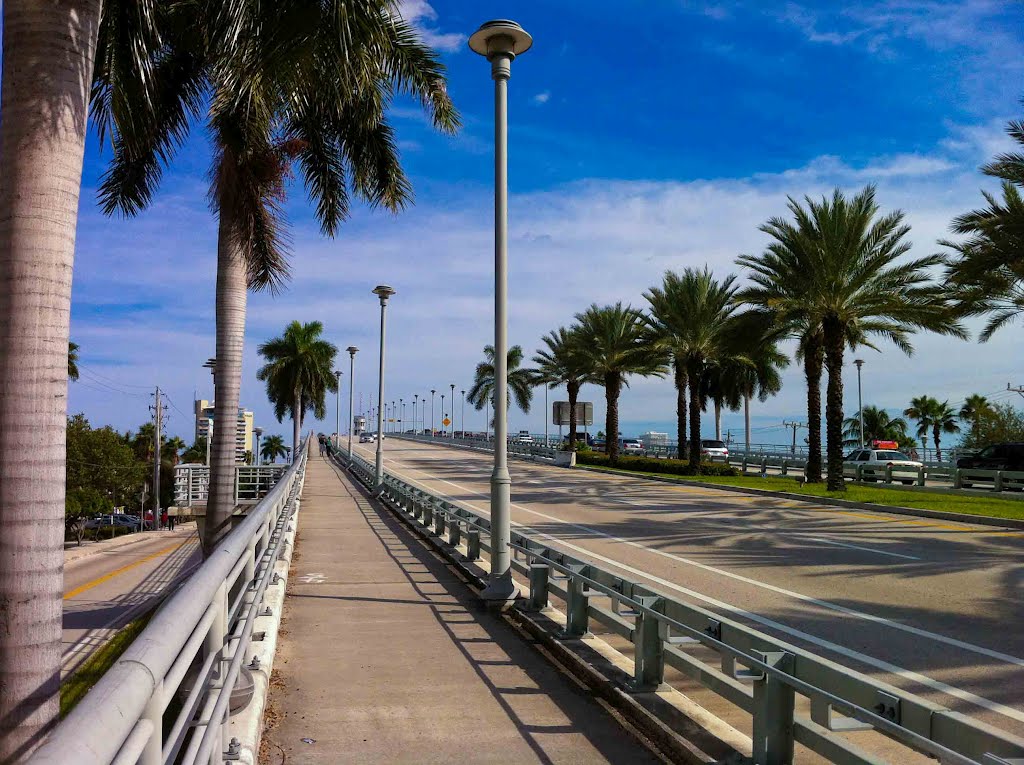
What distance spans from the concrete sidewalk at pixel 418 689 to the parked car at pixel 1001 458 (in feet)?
92.3

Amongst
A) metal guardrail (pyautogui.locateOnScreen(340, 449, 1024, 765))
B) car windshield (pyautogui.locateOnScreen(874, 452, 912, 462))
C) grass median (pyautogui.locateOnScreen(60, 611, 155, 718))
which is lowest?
grass median (pyautogui.locateOnScreen(60, 611, 155, 718))

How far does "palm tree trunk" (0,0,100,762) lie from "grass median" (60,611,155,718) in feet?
20.0

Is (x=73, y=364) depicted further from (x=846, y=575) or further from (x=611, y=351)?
(x=846, y=575)

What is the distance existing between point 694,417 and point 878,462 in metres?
8.39

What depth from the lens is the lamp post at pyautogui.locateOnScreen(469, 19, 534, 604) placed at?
988 cm

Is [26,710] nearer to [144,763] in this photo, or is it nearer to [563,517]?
[144,763]

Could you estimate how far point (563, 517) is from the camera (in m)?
22.0

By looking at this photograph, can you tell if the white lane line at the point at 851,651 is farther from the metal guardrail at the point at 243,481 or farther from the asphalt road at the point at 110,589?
the metal guardrail at the point at 243,481

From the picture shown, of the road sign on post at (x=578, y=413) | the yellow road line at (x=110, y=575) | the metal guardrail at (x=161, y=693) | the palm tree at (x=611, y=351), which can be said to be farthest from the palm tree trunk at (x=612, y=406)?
the metal guardrail at (x=161, y=693)

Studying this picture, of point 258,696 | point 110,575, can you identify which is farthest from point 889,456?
point 258,696

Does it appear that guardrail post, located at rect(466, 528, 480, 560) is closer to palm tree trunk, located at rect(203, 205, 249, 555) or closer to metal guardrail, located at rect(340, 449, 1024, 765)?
palm tree trunk, located at rect(203, 205, 249, 555)

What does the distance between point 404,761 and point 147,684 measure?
11.2ft

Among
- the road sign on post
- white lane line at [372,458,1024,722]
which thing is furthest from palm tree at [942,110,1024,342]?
the road sign on post

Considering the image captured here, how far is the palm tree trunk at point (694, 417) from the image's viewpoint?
127 feet
